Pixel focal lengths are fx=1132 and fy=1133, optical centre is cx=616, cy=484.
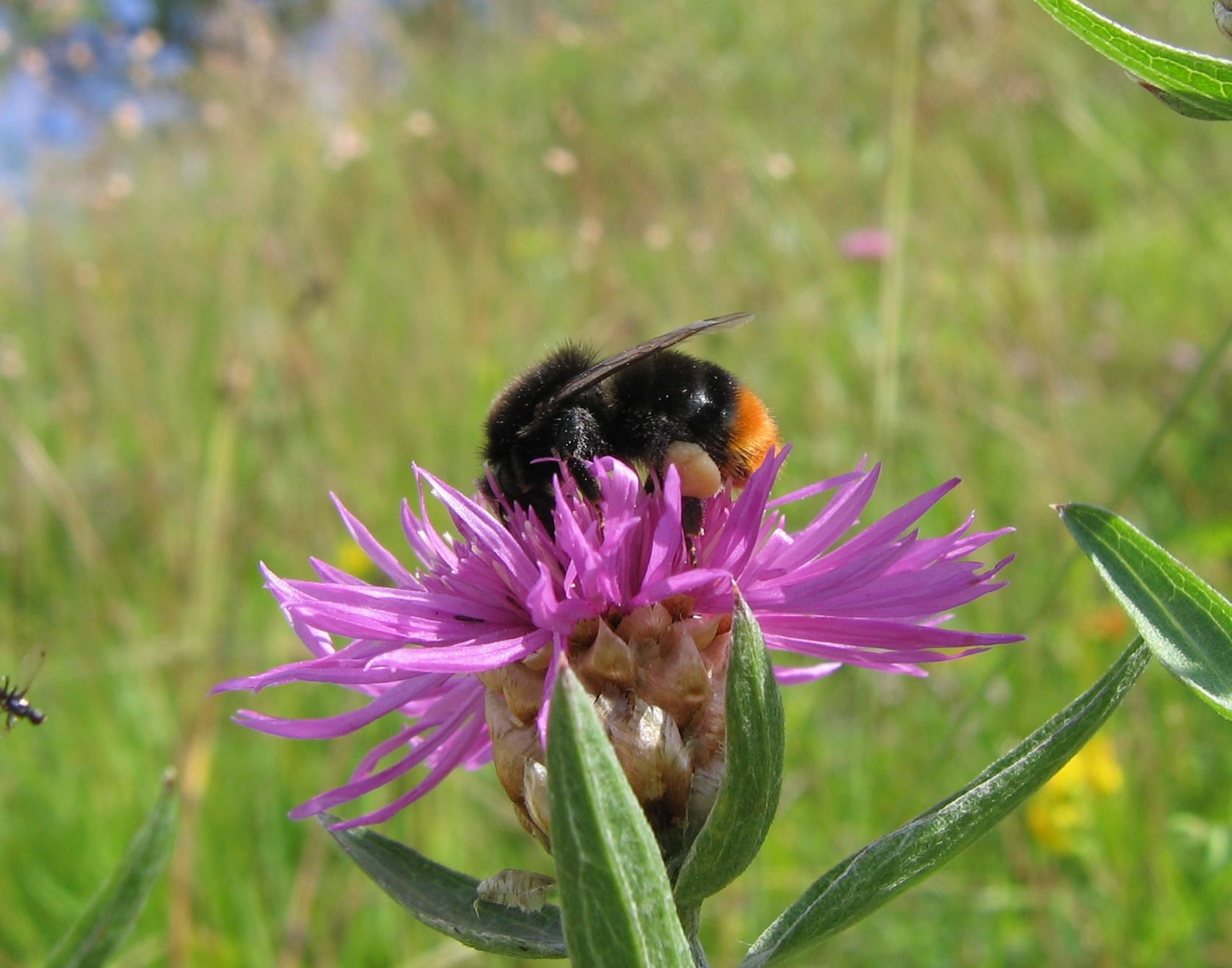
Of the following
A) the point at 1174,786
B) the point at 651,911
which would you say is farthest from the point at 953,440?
the point at 651,911

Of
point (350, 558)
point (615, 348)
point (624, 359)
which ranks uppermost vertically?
point (624, 359)

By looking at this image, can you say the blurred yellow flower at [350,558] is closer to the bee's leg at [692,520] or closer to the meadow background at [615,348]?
the meadow background at [615,348]

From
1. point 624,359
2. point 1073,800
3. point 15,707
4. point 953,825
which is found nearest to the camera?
point 953,825

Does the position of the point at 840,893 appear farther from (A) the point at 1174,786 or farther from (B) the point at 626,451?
(A) the point at 1174,786

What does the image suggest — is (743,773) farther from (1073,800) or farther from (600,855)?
(1073,800)

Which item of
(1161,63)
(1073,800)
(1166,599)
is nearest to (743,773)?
(1166,599)

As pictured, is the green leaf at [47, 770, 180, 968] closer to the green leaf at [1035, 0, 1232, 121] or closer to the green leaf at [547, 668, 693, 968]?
the green leaf at [547, 668, 693, 968]
